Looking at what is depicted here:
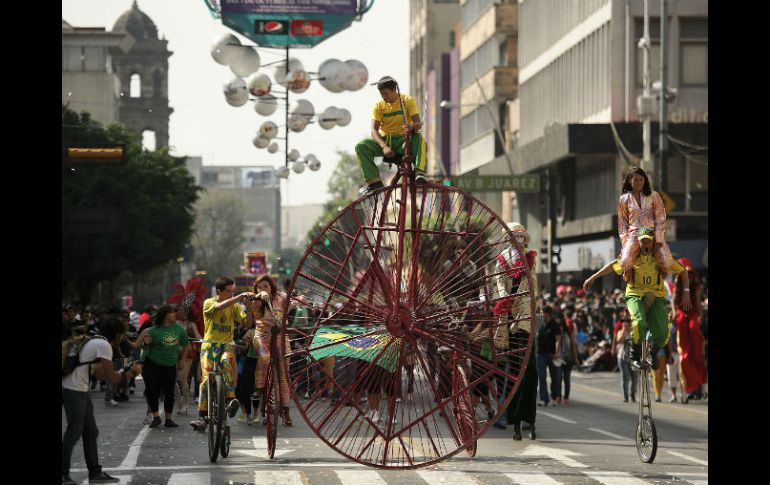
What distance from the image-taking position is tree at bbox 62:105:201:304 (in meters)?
66.6

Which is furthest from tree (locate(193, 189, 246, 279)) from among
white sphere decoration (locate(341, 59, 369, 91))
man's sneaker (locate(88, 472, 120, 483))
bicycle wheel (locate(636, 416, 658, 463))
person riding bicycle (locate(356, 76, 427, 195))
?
person riding bicycle (locate(356, 76, 427, 195))

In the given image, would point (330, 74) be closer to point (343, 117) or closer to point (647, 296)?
point (343, 117)

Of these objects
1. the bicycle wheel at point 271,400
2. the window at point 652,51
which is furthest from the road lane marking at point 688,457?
the window at point 652,51

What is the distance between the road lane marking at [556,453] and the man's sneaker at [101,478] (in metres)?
4.76

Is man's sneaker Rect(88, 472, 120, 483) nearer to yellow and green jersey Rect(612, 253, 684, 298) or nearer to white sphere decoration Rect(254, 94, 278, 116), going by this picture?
yellow and green jersey Rect(612, 253, 684, 298)

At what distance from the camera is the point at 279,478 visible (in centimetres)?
1631

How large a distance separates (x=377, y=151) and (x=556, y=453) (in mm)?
6848

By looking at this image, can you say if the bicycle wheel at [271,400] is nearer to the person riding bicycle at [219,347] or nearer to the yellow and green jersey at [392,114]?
the person riding bicycle at [219,347]

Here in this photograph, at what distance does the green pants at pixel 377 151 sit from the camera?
13.0 metres

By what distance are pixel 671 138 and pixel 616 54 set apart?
12.9ft

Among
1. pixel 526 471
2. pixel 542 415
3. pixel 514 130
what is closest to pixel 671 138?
pixel 514 130

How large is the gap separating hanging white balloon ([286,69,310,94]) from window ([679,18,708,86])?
1071 inches

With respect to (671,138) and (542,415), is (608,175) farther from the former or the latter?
(542,415)
